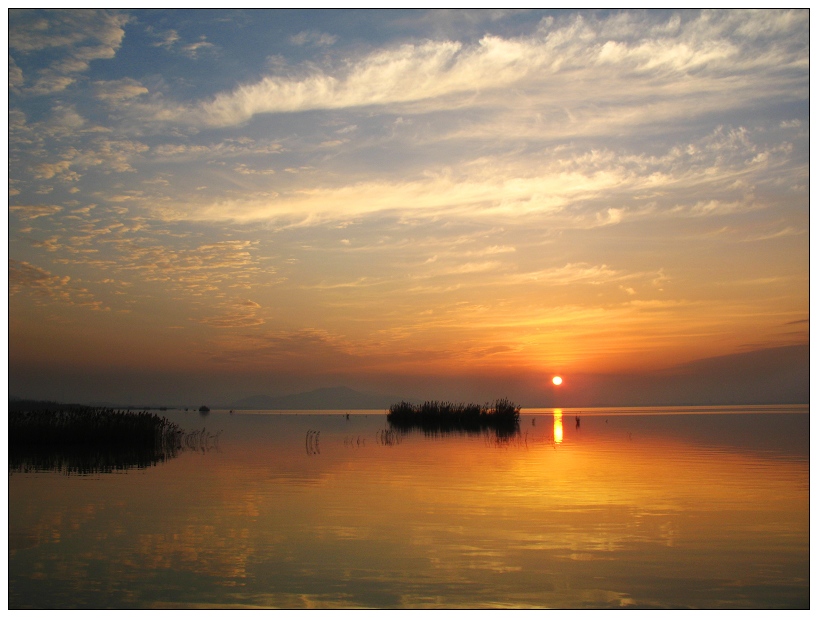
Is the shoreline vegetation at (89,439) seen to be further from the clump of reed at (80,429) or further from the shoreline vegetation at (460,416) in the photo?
the shoreline vegetation at (460,416)

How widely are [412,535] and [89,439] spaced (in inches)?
832

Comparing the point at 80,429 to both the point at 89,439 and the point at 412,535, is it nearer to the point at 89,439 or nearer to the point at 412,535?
the point at 89,439

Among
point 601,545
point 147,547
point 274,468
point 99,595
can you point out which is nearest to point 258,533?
point 147,547

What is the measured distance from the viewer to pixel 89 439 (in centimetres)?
2995

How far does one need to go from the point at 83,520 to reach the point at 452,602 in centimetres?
909

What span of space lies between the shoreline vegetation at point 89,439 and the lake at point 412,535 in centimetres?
276

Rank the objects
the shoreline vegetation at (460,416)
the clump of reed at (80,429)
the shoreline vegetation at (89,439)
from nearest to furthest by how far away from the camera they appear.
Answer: the shoreline vegetation at (89,439) → the clump of reed at (80,429) → the shoreline vegetation at (460,416)

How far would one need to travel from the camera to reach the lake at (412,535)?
33.1 ft

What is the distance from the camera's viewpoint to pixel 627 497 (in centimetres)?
1800

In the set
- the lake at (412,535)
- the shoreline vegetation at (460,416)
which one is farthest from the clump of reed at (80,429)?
the shoreline vegetation at (460,416)

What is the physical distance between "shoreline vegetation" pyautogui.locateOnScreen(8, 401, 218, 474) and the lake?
276 cm

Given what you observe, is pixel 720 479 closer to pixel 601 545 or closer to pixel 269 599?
pixel 601 545

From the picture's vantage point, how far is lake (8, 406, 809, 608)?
1009 cm

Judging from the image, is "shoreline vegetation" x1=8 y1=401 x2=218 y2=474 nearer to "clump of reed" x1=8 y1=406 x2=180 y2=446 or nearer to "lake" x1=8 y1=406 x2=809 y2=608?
"clump of reed" x1=8 y1=406 x2=180 y2=446
